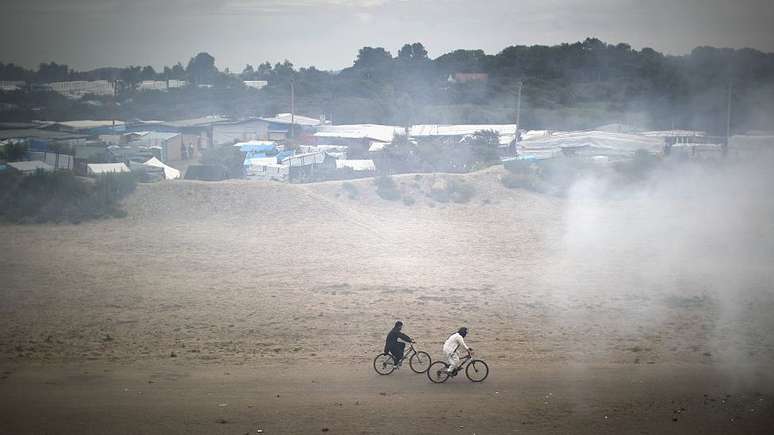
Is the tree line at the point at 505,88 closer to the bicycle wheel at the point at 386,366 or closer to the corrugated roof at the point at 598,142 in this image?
the corrugated roof at the point at 598,142

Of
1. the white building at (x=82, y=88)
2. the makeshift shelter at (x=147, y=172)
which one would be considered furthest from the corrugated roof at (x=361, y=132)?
the white building at (x=82, y=88)

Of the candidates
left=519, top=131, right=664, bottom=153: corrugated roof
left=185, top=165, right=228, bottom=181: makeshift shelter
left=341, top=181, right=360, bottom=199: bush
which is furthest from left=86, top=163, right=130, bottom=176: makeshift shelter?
left=519, top=131, right=664, bottom=153: corrugated roof

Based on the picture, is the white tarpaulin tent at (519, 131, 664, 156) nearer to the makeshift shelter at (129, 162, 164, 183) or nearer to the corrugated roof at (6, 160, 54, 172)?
the makeshift shelter at (129, 162, 164, 183)

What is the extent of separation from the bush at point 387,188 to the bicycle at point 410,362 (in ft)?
42.0

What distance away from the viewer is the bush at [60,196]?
19.4 m

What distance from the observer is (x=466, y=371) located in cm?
934

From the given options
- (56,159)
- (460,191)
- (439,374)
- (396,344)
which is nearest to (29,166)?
(56,159)

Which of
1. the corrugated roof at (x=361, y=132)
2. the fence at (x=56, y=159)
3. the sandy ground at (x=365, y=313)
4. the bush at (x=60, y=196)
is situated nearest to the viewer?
the sandy ground at (x=365, y=313)

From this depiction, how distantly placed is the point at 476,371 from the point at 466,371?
18 cm

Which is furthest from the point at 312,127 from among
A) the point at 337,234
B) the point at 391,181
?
the point at 337,234

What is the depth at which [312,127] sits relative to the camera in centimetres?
4103

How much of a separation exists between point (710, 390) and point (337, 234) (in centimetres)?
1133

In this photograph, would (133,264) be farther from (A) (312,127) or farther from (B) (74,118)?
(B) (74,118)

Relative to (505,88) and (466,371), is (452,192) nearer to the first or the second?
(466,371)
